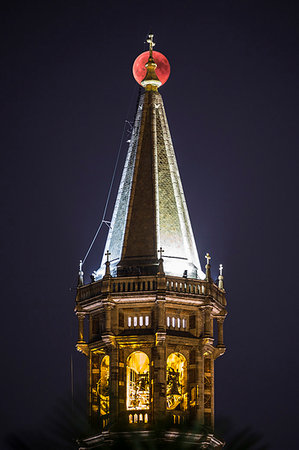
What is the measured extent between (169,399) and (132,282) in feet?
23.0

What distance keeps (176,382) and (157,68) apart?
20519mm

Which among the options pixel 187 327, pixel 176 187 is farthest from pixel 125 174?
pixel 187 327

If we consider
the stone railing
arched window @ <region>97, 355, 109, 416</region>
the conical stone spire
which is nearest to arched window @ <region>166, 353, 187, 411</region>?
arched window @ <region>97, 355, 109, 416</region>

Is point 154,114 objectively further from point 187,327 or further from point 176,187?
point 187,327

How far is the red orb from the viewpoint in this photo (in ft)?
Answer: 367

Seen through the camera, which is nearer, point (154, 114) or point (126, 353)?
point (126, 353)

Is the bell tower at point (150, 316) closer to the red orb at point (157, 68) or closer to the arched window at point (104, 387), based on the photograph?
the arched window at point (104, 387)

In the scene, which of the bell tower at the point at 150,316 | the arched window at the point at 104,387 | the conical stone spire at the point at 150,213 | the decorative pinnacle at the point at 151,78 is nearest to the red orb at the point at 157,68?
the decorative pinnacle at the point at 151,78

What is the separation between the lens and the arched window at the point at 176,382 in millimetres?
102812

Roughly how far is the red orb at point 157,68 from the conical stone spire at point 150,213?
2.14m

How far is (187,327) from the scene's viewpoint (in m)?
104

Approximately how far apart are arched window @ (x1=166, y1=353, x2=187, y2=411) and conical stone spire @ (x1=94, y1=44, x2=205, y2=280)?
5034mm

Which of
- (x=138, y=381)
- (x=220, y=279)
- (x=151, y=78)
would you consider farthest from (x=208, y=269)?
(x=151, y=78)

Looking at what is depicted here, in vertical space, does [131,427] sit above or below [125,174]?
below
